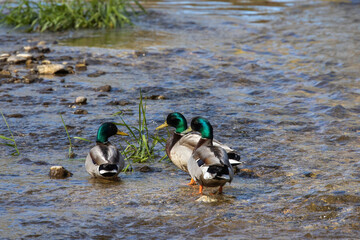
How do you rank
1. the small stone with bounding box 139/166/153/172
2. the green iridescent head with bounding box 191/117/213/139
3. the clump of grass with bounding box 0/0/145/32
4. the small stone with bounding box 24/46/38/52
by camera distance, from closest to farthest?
the green iridescent head with bounding box 191/117/213/139
the small stone with bounding box 139/166/153/172
the small stone with bounding box 24/46/38/52
the clump of grass with bounding box 0/0/145/32

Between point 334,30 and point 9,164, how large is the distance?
8864mm

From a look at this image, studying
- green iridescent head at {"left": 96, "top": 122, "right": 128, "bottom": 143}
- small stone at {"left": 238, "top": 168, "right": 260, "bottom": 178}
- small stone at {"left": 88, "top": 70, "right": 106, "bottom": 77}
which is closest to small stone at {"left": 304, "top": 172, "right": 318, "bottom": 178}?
small stone at {"left": 238, "top": 168, "right": 260, "bottom": 178}

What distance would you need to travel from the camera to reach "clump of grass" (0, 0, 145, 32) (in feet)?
41.9

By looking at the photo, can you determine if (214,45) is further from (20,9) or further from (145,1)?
(145,1)

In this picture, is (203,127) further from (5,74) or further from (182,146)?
(5,74)

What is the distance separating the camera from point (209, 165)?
4.53m

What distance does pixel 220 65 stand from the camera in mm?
10125

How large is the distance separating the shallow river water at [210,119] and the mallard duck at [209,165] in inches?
7.4

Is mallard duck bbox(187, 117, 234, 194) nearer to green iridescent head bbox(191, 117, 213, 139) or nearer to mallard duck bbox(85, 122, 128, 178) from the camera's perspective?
green iridescent head bbox(191, 117, 213, 139)

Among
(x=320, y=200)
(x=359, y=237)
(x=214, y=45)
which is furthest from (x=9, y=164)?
(x=214, y=45)

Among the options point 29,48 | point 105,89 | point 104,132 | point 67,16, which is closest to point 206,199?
point 104,132

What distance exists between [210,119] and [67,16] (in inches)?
266

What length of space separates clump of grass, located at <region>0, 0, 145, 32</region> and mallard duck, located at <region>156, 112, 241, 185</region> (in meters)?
7.65

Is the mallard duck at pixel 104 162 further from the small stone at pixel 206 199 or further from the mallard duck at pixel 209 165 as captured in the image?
the small stone at pixel 206 199
